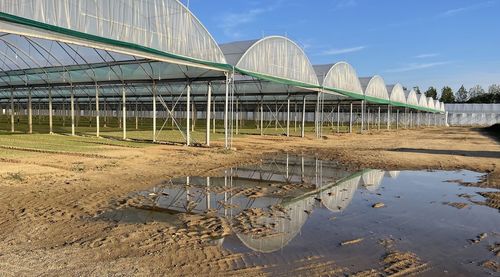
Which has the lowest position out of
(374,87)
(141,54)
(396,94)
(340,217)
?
(340,217)

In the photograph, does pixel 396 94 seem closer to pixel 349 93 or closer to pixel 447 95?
pixel 349 93

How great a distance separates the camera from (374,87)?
52.1 m

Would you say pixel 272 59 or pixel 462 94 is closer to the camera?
pixel 272 59

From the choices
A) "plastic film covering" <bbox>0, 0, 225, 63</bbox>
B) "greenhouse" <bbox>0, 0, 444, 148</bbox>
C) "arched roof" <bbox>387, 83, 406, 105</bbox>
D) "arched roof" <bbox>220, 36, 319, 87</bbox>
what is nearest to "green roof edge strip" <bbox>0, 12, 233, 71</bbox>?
"greenhouse" <bbox>0, 0, 444, 148</bbox>

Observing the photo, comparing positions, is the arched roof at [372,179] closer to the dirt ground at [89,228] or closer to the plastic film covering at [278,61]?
the dirt ground at [89,228]

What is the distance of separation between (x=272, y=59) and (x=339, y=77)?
1458 cm

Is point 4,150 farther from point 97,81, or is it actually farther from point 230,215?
point 230,215

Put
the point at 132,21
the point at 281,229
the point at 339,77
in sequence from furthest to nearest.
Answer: the point at 339,77
the point at 132,21
the point at 281,229

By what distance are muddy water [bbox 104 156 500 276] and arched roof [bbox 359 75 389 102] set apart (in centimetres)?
3736

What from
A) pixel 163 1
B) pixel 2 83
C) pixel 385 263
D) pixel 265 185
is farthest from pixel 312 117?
pixel 385 263

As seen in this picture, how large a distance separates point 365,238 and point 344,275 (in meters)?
1.81

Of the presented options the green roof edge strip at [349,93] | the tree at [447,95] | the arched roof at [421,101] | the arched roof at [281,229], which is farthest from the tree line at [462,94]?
the arched roof at [281,229]

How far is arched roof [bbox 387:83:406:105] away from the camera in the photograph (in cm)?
6074

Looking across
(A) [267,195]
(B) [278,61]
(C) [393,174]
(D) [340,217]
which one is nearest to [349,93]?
(B) [278,61]
